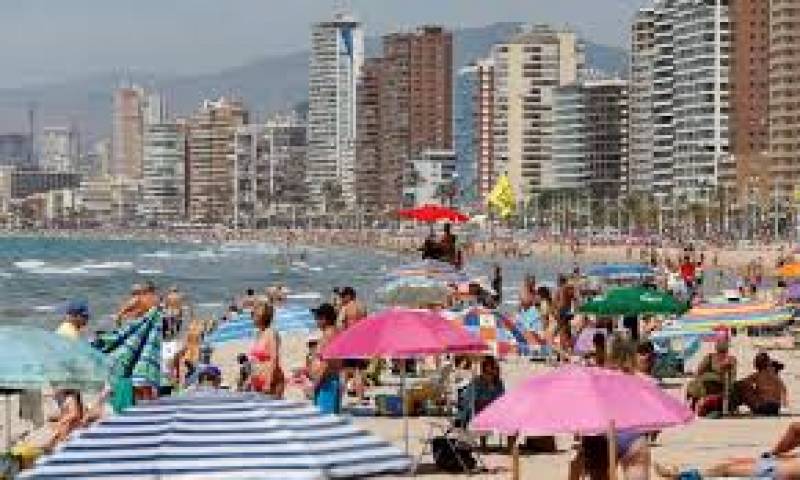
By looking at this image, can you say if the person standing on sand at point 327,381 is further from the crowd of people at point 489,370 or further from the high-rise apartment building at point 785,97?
the high-rise apartment building at point 785,97

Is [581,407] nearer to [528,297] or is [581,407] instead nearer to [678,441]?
[678,441]

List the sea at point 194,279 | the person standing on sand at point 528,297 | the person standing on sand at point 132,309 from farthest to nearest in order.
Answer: the sea at point 194,279 → the person standing on sand at point 528,297 → the person standing on sand at point 132,309

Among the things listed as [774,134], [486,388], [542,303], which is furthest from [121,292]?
[774,134]

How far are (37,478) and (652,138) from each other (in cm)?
17991

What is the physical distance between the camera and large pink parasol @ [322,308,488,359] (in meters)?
12.8

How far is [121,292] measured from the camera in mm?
71875

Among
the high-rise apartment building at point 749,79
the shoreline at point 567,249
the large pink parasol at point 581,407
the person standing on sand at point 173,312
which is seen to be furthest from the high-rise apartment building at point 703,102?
the large pink parasol at point 581,407

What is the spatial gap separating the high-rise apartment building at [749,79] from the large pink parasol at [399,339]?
489ft

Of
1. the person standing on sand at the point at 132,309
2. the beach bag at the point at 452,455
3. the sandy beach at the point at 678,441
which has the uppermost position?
the person standing on sand at the point at 132,309

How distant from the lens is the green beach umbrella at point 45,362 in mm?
10883

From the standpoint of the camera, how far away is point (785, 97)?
498 ft

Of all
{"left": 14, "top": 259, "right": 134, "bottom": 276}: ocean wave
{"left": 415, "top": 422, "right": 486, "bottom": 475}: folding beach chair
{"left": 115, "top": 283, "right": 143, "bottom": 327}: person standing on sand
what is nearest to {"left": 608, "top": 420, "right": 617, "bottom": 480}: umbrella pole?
{"left": 415, "top": 422, "right": 486, "bottom": 475}: folding beach chair

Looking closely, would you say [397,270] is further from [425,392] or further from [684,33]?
[684,33]

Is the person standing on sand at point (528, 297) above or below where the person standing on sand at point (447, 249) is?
below
